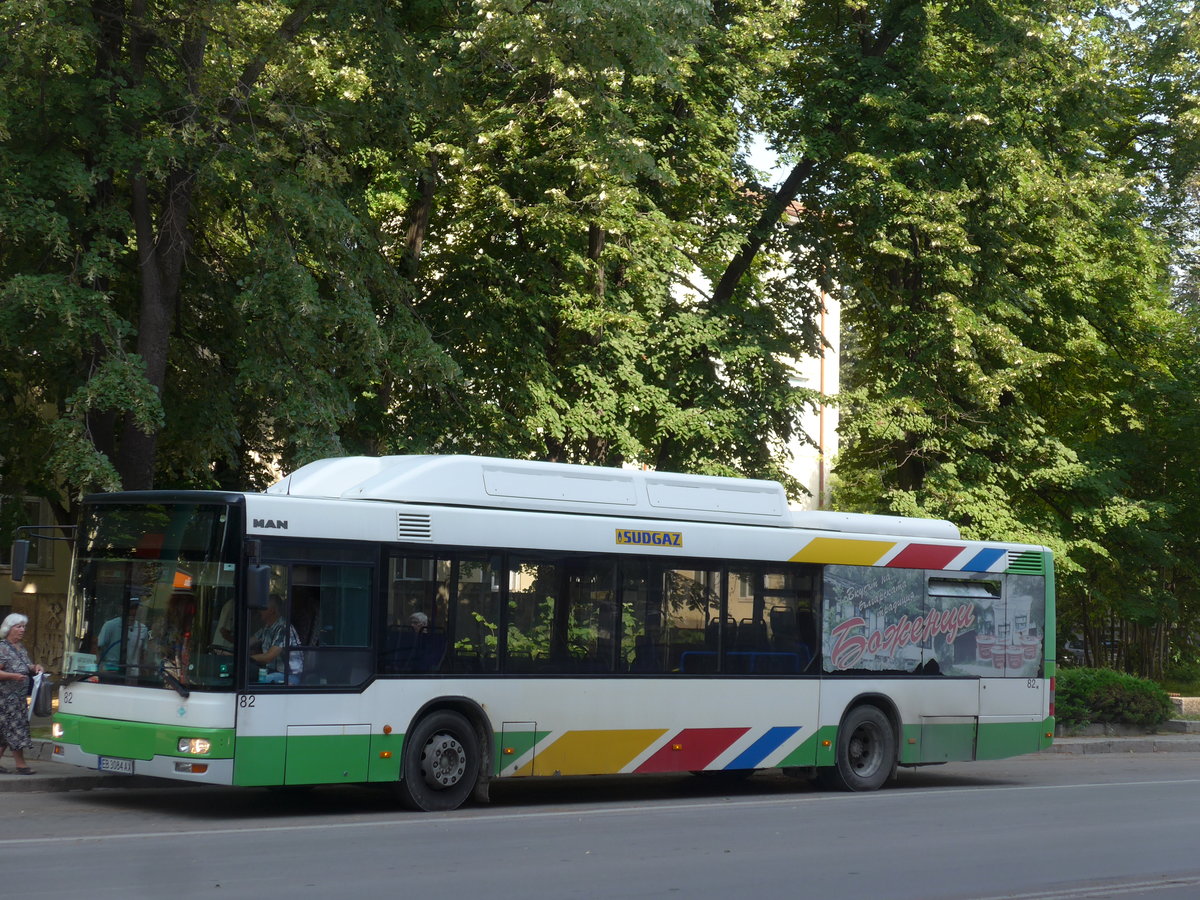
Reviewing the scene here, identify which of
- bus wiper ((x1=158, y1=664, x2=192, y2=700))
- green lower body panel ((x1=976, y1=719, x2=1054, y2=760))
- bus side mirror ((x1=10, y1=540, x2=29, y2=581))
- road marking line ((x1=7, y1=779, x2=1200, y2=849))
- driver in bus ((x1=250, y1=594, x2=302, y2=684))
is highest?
bus side mirror ((x1=10, y1=540, x2=29, y2=581))

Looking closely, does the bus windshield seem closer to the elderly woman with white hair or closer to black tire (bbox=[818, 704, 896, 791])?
the elderly woman with white hair

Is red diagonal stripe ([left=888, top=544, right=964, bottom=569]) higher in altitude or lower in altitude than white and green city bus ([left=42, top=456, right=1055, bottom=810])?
higher

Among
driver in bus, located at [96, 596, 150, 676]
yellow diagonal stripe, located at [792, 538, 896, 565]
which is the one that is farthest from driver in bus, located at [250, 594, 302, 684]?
yellow diagonal stripe, located at [792, 538, 896, 565]

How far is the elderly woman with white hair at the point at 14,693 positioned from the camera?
45.8 feet

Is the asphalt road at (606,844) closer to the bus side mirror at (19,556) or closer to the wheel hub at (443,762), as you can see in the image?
the wheel hub at (443,762)

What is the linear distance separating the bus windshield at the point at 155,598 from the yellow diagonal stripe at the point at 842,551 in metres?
6.60

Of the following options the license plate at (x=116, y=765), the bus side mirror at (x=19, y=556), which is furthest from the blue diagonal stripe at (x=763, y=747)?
the bus side mirror at (x=19, y=556)

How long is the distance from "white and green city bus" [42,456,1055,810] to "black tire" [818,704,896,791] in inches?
1.3

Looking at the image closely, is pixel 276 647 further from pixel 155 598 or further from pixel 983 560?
pixel 983 560

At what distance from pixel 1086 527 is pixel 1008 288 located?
194 inches

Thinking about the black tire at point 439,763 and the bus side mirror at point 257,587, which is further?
the black tire at point 439,763

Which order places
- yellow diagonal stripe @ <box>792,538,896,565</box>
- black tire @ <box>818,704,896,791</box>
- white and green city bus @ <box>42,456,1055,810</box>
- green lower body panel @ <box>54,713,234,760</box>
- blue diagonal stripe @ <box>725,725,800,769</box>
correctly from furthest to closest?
black tire @ <box>818,704,896,791</box> → yellow diagonal stripe @ <box>792,538,896,565</box> → blue diagonal stripe @ <box>725,725,800,769</box> → white and green city bus @ <box>42,456,1055,810</box> → green lower body panel @ <box>54,713,234,760</box>

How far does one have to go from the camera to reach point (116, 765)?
40.8ft

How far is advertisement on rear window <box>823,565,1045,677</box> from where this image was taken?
16672mm
